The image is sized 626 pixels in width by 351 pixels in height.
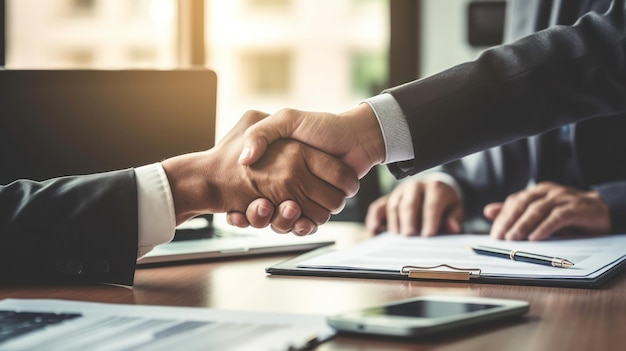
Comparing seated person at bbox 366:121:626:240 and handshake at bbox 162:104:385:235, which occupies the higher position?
handshake at bbox 162:104:385:235

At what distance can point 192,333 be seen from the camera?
2.38ft

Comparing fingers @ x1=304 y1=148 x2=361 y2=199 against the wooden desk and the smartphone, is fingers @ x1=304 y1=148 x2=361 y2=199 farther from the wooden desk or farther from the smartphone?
the smartphone

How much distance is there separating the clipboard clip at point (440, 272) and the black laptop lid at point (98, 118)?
0.61 meters

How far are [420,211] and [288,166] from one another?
36 cm

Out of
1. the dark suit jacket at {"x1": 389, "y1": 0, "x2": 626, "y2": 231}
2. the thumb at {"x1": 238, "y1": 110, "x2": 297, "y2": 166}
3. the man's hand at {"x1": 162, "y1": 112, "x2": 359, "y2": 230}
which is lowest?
the man's hand at {"x1": 162, "y1": 112, "x2": 359, "y2": 230}

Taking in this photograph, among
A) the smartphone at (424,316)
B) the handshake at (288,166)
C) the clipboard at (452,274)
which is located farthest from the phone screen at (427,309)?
the handshake at (288,166)

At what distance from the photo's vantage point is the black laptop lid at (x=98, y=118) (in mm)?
1403

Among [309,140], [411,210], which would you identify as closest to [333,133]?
[309,140]

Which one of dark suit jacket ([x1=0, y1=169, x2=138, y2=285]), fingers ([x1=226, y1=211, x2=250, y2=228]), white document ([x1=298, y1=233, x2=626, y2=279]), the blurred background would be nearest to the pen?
white document ([x1=298, y1=233, x2=626, y2=279])

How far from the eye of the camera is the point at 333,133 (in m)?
1.38

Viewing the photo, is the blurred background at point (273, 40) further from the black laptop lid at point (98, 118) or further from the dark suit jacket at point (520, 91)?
the dark suit jacket at point (520, 91)

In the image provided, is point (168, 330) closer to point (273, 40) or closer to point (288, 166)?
point (288, 166)

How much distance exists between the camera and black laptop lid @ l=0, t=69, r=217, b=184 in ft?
4.60

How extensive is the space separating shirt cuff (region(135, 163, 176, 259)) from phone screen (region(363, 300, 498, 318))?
0.46 m
